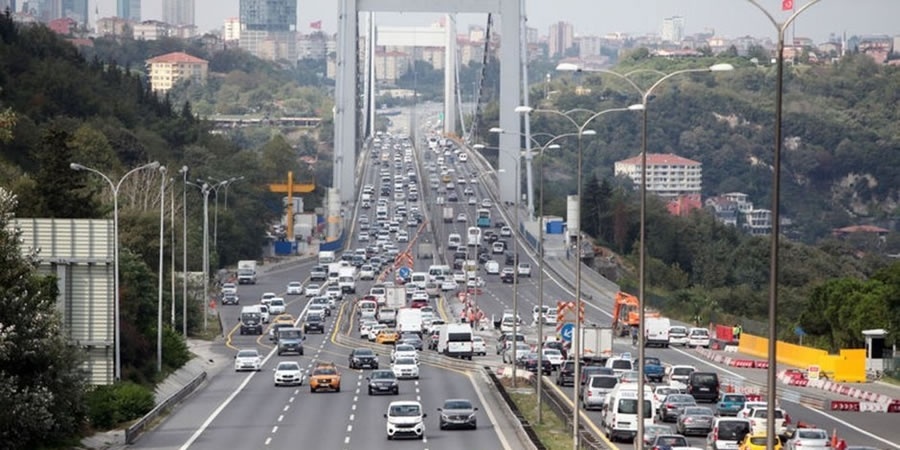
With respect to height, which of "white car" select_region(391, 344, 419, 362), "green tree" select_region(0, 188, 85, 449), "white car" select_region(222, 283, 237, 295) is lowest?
"white car" select_region(222, 283, 237, 295)

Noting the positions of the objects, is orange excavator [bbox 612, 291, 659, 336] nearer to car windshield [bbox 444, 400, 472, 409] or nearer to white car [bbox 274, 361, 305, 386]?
white car [bbox 274, 361, 305, 386]

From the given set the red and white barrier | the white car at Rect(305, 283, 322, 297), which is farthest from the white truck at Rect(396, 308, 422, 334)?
the white car at Rect(305, 283, 322, 297)

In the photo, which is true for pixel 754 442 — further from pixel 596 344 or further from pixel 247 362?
pixel 247 362

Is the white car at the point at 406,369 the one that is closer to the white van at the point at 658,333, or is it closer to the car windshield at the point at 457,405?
the car windshield at the point at 457,405

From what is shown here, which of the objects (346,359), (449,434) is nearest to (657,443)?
(449,434)

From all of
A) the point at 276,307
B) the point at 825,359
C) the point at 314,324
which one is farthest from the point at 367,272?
the point at 825,359

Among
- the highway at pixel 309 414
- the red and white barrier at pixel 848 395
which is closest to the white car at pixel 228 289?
the highway at pixel 309 414
